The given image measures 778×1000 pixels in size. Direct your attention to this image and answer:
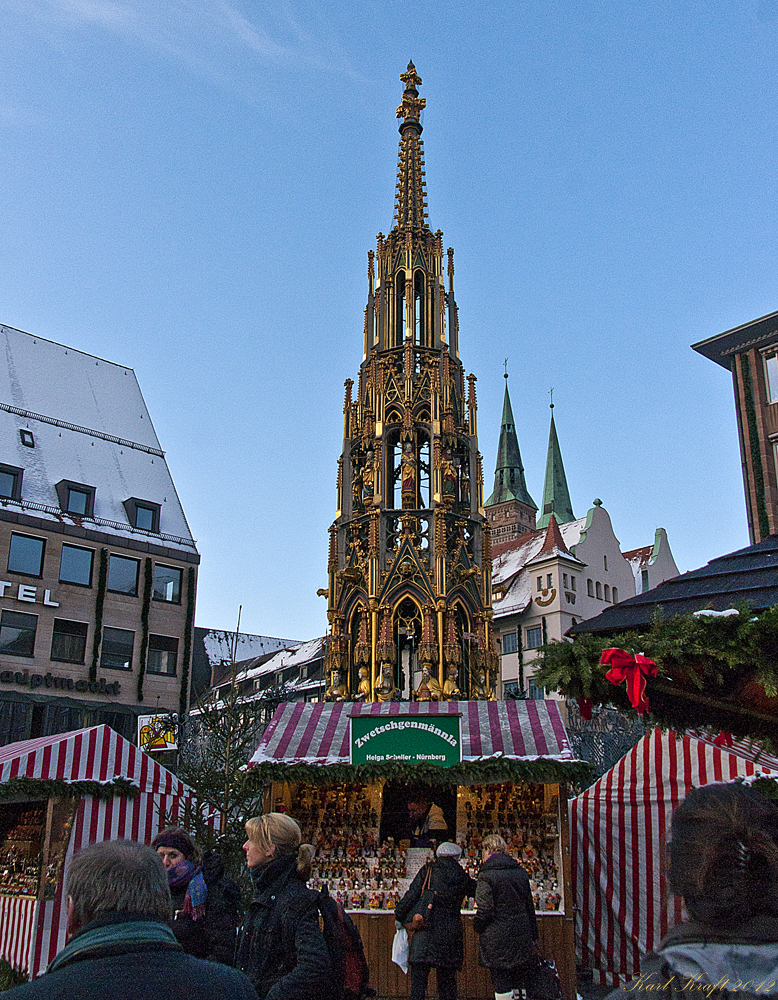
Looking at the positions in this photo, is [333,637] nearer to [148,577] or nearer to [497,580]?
[148,577]

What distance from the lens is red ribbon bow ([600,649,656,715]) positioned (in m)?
4.83

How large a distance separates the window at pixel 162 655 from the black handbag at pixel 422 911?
2552 centimetres

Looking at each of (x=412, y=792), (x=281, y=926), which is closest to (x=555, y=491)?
(x=412, y=792)

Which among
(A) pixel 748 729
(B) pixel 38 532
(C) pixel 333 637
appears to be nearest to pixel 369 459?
(C) pixel 333 637

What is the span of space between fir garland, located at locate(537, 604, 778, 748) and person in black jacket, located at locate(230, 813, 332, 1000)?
172 centimetres

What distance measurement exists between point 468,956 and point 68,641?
22.8 metres

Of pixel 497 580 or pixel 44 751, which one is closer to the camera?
pixel 44 751

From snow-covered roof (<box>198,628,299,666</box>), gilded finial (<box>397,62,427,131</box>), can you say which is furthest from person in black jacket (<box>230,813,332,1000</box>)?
snow-covered roof (<box>198,628,299,666</box>)

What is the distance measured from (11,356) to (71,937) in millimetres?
36062

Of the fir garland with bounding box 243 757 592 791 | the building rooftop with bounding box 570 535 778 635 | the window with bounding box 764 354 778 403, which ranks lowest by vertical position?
the fir garland with bounding box 243 757 592 791

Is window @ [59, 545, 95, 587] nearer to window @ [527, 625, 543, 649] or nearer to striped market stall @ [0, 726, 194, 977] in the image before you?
striped market stall @ [0, 726, 194, 977]

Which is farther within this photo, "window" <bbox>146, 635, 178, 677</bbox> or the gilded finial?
"window" <bbox>146, 635, 178, 677</bbox>

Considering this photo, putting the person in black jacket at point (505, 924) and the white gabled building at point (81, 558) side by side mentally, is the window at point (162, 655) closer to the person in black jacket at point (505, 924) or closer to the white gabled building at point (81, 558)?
the white gabled building at point (81, 558)

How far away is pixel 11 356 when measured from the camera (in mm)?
35250
